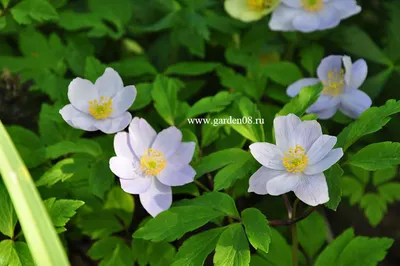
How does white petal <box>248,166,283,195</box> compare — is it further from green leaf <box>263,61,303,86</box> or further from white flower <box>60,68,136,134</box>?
green leaf <box>263,61,303,86</box>

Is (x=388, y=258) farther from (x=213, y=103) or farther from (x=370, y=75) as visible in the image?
(x=213, y=103)

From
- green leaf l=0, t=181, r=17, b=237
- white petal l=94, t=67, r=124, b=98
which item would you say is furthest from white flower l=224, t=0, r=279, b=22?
green leaf l=0, t=181, r=17, b=237

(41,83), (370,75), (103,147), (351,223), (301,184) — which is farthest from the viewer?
(351,223)

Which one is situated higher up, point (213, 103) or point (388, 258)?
point (213, 103)

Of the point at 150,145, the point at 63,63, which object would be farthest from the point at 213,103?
the point at 63,63

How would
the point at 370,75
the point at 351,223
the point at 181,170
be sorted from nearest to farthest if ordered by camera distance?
the point at 181,170 → the point at 370,75 → the point at 351,223

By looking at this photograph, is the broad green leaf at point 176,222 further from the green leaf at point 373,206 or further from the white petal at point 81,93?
the green leaf at point 373,206

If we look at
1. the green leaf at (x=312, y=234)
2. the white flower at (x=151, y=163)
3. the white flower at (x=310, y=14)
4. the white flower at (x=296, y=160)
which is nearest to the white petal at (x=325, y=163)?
the white flower at (x=296, y=160)
